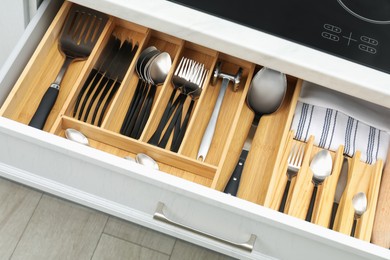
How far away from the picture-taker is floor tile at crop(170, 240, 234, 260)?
1334mm

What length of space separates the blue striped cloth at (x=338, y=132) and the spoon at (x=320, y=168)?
0.14 feet

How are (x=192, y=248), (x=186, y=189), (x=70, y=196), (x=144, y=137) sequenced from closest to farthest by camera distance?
(x=186, y=189)
(x=144, y=137)
(x=70, y=196)
(x=192, y=248)

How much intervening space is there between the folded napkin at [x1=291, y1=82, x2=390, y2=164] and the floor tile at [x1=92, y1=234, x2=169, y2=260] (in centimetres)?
52

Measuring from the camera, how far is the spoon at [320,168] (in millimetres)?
979

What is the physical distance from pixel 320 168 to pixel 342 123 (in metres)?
0.12

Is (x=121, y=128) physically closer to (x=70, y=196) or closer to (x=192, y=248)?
(x=70, y=196)

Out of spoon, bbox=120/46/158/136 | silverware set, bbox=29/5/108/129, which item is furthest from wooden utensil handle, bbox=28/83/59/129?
spoon, bbox=120/46/158/136

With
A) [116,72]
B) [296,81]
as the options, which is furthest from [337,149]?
[116,72]

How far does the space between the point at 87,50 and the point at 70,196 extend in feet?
1.14

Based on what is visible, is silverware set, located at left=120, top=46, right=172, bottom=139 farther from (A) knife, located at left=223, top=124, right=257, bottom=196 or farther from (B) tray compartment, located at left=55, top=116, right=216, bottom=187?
(A) knife, located at left=223, top=124, right=257, bottom=196

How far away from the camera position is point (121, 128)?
3.36 ft

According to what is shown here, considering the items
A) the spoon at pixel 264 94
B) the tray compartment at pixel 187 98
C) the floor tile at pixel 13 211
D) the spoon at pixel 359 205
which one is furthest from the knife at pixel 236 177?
the floor tile at pixel 13 211

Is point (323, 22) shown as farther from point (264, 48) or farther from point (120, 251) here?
point (120, 251)

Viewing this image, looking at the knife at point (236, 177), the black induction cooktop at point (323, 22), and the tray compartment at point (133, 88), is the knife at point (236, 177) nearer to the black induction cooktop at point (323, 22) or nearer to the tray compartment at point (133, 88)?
the tray compartment at point (133, 88)
